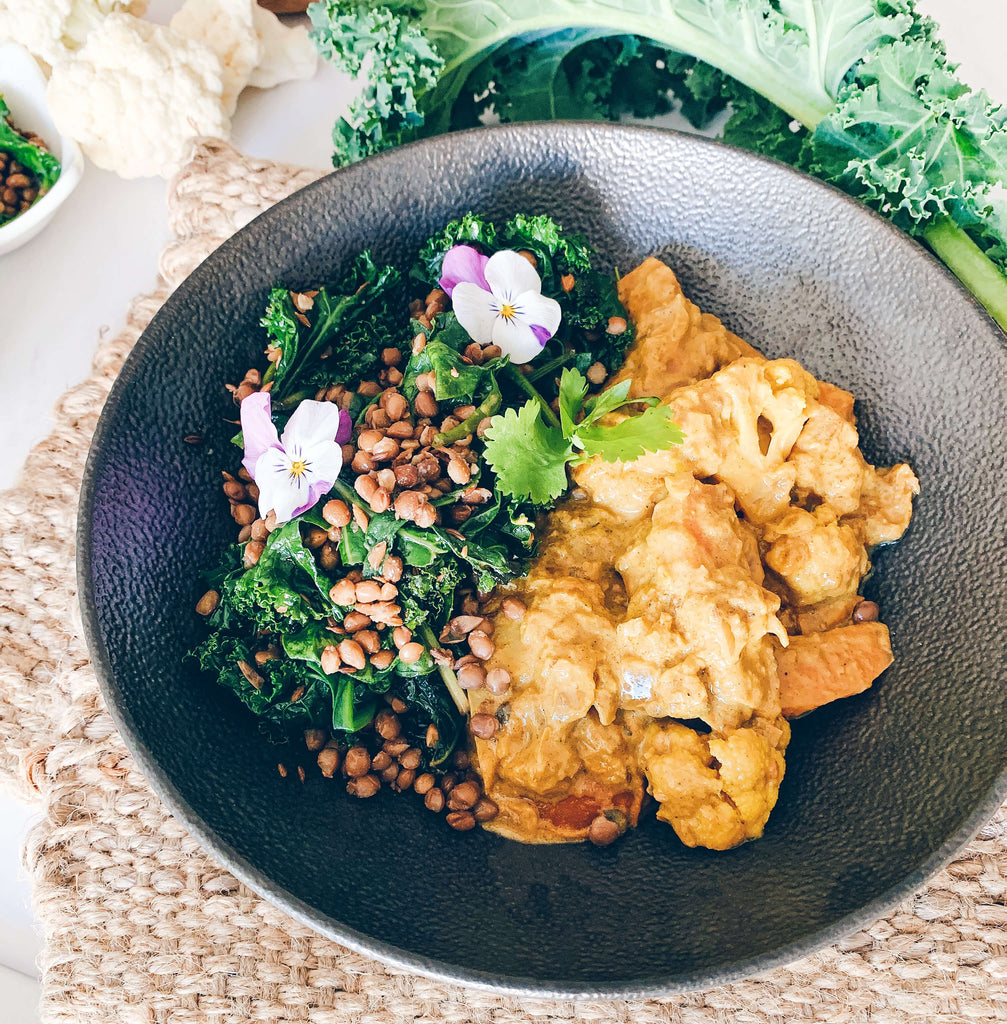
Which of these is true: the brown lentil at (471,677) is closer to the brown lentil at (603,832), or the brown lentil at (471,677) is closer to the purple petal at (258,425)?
the brown lentil at (603,832)

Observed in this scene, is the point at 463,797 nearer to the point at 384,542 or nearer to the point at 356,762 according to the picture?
the point at 356,762

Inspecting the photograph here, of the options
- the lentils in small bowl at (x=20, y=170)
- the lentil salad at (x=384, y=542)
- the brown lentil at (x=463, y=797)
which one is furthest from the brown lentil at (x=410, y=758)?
the lentils in small bowl at (x=20, y=170)

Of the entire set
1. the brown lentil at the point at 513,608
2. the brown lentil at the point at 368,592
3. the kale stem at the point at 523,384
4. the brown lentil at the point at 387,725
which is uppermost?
the kale stem at the point at 523,384

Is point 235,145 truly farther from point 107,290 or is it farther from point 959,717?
point 959,717

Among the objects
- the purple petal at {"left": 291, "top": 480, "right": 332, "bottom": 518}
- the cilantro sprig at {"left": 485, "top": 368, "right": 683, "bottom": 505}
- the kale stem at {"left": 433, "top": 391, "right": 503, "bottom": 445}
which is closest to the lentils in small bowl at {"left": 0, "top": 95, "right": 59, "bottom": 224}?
the purple petal at {"left": 291, "top": 480, "right": 332, "bottom": 518}

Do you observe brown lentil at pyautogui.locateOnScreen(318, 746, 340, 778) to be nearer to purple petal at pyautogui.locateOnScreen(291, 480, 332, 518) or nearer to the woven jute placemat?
the woven jute placemat

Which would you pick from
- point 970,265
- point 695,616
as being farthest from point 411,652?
point 970,265
